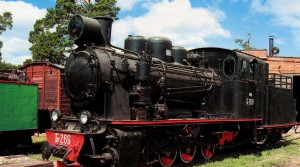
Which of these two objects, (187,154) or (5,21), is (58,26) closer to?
(5,21)

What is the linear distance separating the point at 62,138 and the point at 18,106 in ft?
16.0

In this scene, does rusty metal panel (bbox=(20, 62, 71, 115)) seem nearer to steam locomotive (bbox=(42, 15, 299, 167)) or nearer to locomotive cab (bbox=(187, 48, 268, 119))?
steam locomotive (bbox=(42, 15, 299, 167))

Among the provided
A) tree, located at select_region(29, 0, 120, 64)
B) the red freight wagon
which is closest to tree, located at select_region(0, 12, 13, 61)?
tree, located at select_region(29, 0, 120, 64)

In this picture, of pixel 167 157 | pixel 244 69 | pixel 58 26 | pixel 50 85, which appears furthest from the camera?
pixel 58 26

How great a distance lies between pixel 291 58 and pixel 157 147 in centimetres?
2200

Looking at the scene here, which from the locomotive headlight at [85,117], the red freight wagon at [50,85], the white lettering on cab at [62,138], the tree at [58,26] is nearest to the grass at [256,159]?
the white lettering on cab at [62,138]

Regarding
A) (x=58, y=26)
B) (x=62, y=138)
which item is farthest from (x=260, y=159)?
(x=58, y=26)

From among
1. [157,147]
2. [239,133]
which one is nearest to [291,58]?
[239,133]

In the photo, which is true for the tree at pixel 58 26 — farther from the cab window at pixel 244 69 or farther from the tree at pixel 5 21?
the cab window at pixel 244 69

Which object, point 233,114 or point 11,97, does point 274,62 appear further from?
point 11,97

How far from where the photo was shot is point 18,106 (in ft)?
37.7

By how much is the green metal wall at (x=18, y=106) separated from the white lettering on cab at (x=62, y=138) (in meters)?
4.32

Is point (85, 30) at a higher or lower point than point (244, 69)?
higher

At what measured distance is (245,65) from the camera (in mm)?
11023
